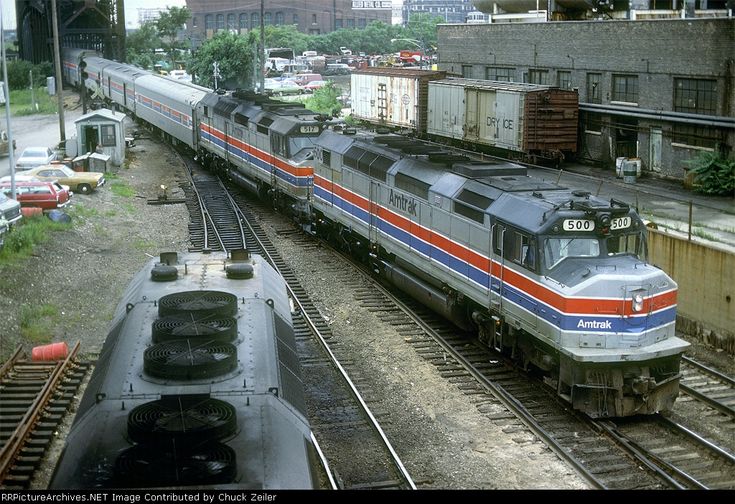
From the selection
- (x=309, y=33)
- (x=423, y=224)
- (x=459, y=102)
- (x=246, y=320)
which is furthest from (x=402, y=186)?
(x=309, y=33)

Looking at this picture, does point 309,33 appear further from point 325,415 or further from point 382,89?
point 325,415

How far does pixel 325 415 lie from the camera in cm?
1570

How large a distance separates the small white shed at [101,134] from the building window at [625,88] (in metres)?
24.0

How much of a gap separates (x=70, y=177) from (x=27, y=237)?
1174 centimetres

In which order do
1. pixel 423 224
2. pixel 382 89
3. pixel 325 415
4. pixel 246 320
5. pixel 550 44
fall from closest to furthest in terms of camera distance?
pixel 246 320 < pixel 325 415 < pixel 423 224 < pixel 550 44 < pixel 382 89

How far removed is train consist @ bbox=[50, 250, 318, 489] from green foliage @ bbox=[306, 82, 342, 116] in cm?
6139

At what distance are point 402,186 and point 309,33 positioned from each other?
109 meters

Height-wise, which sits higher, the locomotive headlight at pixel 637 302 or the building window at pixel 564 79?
the building window at pixel 564 79

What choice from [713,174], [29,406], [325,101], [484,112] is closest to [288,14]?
[325,101]

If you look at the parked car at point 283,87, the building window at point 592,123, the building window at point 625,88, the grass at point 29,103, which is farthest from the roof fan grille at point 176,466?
the parked car at point 283,87

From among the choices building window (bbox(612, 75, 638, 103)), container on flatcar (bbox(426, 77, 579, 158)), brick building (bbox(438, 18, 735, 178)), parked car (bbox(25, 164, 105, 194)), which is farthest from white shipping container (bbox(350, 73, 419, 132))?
parked car (bbox(25, 164, 105, 194))

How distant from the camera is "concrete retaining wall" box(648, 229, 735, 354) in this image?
19875 millimetres

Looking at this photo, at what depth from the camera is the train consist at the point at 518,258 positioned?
14781mm

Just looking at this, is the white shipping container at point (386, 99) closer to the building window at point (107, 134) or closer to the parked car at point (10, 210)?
the building window at point (107, 134)
